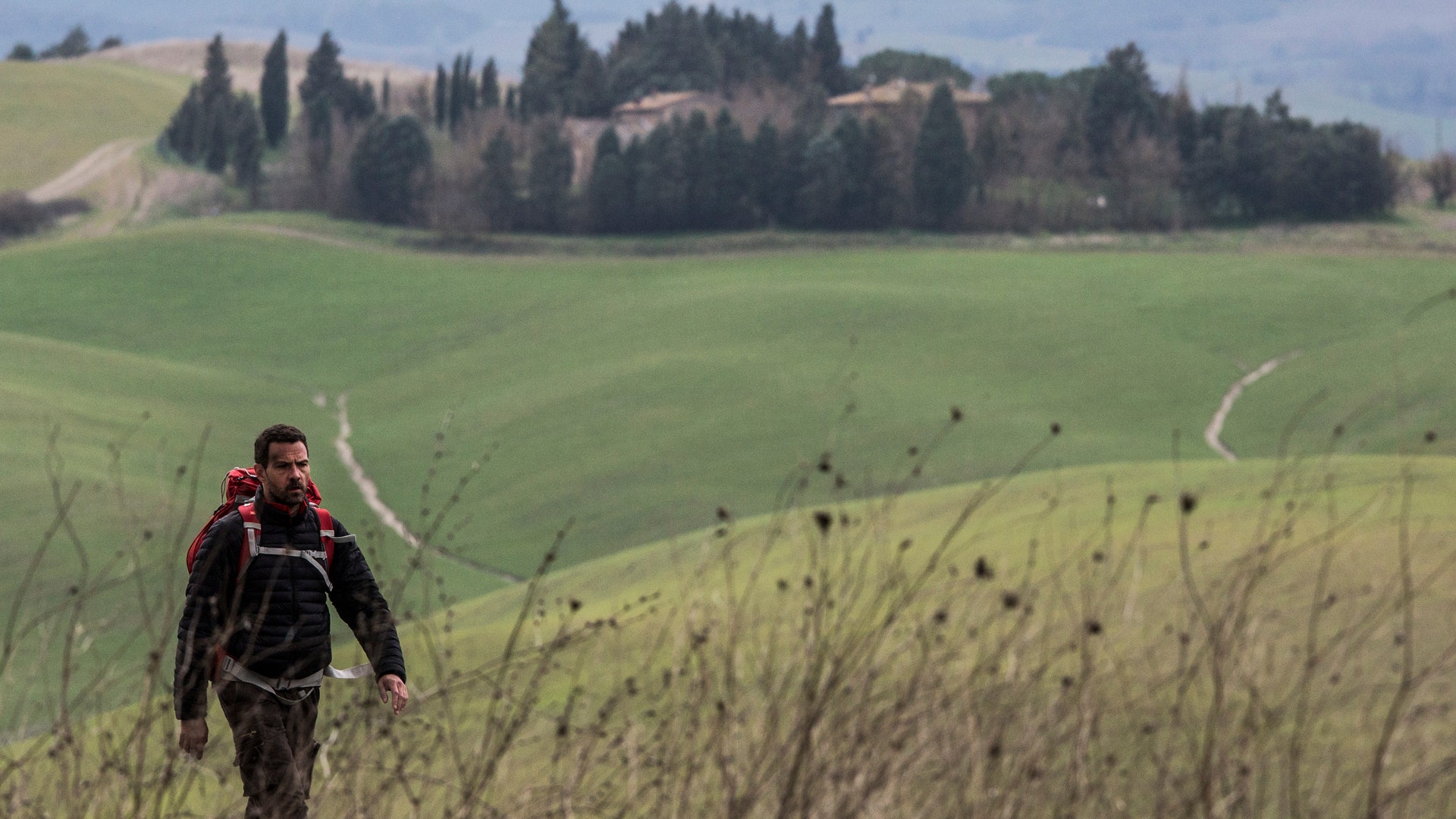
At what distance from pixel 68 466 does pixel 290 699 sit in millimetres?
30708

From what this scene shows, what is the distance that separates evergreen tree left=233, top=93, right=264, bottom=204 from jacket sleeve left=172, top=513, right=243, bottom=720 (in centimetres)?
9016

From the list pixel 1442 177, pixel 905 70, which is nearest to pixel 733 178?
pixel 1442 177

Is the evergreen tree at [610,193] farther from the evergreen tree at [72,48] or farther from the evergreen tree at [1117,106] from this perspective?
the evergreen tree at [72,48]

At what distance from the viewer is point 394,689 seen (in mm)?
4988

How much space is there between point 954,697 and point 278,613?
2.60 meters

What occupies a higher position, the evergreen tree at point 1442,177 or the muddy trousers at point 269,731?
the evergreen tree at point 1442,177

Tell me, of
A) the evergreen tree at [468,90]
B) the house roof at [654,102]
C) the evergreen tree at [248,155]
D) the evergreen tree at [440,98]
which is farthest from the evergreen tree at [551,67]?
the evergreen tree at [248,155]

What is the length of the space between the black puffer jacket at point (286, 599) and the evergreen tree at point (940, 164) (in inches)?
2792

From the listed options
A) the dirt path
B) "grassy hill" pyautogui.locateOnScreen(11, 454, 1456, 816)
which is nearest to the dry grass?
the dirt path

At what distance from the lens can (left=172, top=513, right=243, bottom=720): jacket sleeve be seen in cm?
466

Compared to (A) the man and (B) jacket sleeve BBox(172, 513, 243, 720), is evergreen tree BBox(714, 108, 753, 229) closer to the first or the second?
(A) the man

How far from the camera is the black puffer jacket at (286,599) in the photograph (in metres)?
5.02

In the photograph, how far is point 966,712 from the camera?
388cm

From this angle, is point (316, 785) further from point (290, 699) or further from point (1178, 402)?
point (1178, 402)
